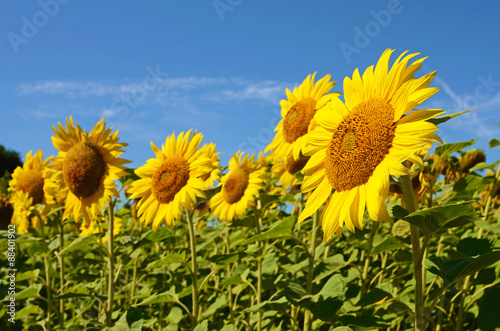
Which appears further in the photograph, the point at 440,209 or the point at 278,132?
the point at 278,132

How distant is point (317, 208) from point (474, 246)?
93 centimetres

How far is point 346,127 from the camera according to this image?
183cm

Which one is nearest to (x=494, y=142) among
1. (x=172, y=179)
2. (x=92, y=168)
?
(x=172, y=179)

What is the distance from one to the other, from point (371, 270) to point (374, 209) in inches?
109

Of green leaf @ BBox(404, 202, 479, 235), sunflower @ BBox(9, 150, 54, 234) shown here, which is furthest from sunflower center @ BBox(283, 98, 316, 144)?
sunflower @ BBox(9, 150, 54, 234)

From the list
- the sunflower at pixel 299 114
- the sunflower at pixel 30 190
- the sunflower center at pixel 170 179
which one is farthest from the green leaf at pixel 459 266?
the sunflower at pixel 30 190

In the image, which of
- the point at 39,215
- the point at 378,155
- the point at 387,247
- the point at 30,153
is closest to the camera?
the point at 378,155

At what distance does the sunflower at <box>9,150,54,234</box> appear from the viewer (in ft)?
13.3

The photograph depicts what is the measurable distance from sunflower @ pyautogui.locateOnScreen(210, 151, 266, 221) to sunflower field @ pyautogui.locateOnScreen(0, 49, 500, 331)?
12 mm

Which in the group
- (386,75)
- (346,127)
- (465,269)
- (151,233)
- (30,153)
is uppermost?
(30,153)

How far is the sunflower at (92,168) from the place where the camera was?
3143 mm

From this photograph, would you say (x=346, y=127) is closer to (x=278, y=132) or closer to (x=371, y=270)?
(x=278, y=132)

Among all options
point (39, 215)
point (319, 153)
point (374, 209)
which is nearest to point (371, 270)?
point (319, 153)

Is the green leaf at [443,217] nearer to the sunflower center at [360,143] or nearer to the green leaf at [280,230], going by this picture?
the sunflower center at [360,143]
